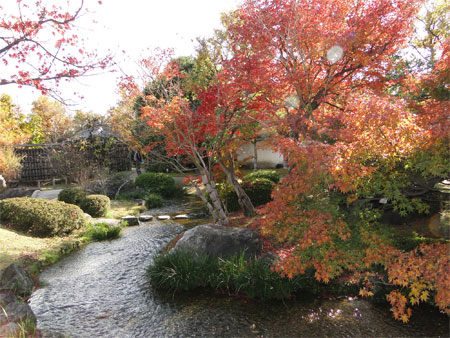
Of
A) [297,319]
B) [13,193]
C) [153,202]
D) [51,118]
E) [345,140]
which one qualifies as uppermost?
[51,118]

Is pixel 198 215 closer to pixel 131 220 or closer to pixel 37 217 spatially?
pixel 131 220

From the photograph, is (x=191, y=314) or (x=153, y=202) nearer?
(x=191, y=314)

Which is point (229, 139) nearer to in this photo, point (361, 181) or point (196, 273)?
point (196, 273)

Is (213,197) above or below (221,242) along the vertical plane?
above

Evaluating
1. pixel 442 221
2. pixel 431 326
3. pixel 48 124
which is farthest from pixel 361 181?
pixel 48 124

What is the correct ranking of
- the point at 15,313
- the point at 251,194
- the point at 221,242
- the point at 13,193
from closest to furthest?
the point at 15,313 → the point at 221,242 → the point at 251,194 → the point at 13,193

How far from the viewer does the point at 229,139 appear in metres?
9.05

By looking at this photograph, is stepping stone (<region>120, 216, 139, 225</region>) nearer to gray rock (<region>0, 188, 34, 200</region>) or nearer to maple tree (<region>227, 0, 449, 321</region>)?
gray rock (<region>0, 188, 34, 200</region>)

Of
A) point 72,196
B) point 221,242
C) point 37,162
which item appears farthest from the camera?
point 37,162

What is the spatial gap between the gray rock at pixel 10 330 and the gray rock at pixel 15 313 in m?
0.30

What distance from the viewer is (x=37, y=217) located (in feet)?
28.8

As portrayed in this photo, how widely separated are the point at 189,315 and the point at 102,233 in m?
5.30

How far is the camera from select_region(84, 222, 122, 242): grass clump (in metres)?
9.44

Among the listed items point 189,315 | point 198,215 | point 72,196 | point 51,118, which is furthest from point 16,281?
point 51,118
